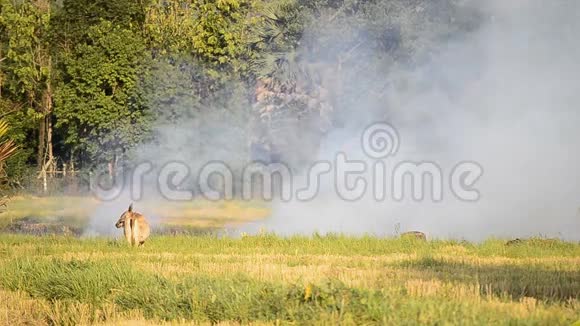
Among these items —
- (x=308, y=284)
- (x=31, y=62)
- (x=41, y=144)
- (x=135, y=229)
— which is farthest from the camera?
(x=41, y=144)

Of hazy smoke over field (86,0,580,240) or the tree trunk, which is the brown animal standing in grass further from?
the tree trunk

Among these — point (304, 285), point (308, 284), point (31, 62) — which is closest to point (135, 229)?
point (304, 285)

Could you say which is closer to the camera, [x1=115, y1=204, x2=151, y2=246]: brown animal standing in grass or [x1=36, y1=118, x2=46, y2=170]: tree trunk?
[x1=115, y1=204, x2=151, y2=246]: brown animal standing in grass

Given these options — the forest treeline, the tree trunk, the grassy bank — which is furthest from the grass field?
the tree trunk

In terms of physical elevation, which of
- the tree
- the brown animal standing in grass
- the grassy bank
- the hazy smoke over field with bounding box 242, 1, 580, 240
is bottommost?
the grassy bank

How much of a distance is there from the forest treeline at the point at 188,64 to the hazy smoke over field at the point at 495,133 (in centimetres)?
199

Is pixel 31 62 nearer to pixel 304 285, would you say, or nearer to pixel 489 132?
pixel 489 132

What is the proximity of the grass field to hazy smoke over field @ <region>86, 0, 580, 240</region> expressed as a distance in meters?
6.00

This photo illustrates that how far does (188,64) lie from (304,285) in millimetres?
26937

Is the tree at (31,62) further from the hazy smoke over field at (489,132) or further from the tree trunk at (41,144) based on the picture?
the hazy smoke over field at (489,132)

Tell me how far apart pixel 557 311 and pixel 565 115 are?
689 inches

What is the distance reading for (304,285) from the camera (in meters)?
10.5

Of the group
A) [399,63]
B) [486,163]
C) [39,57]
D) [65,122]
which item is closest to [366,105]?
[399,63]

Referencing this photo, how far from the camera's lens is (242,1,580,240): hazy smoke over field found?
23578 millimetres
